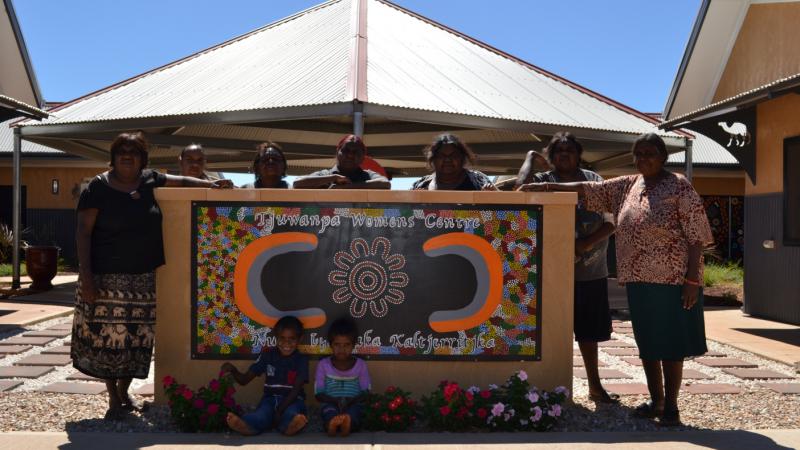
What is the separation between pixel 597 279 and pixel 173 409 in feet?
9.88

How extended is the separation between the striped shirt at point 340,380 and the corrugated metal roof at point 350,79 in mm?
5923

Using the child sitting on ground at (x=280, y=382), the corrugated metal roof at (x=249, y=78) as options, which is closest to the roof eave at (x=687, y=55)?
the corrugated metal roof at (x=249, y=78)

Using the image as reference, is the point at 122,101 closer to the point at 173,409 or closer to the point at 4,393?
the point at 4,393

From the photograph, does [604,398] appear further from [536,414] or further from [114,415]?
[114,415]

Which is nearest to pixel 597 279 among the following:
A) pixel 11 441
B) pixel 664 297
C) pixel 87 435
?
pixel 664 297

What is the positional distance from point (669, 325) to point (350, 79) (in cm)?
728

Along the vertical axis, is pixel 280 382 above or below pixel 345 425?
above

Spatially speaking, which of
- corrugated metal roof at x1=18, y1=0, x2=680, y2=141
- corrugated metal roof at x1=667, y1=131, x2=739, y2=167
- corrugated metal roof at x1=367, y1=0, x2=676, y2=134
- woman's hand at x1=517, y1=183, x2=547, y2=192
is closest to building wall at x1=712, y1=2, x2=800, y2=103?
corrugated metal roof at x1=18, y1=0, x2=680, y2=141

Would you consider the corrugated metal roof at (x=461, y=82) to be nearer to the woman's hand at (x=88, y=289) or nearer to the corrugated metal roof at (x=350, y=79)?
the corrugated metal roof at (x=350, y=79)

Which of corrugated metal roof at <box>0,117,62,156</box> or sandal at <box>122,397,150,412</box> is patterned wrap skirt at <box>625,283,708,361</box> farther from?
corrugated metal roof at <box>0,117,62,156</box>

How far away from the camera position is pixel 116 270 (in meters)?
4.85

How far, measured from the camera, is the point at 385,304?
5086 mm

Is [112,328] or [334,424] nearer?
[334,424]

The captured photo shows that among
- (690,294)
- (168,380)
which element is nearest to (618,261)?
(690,294)
